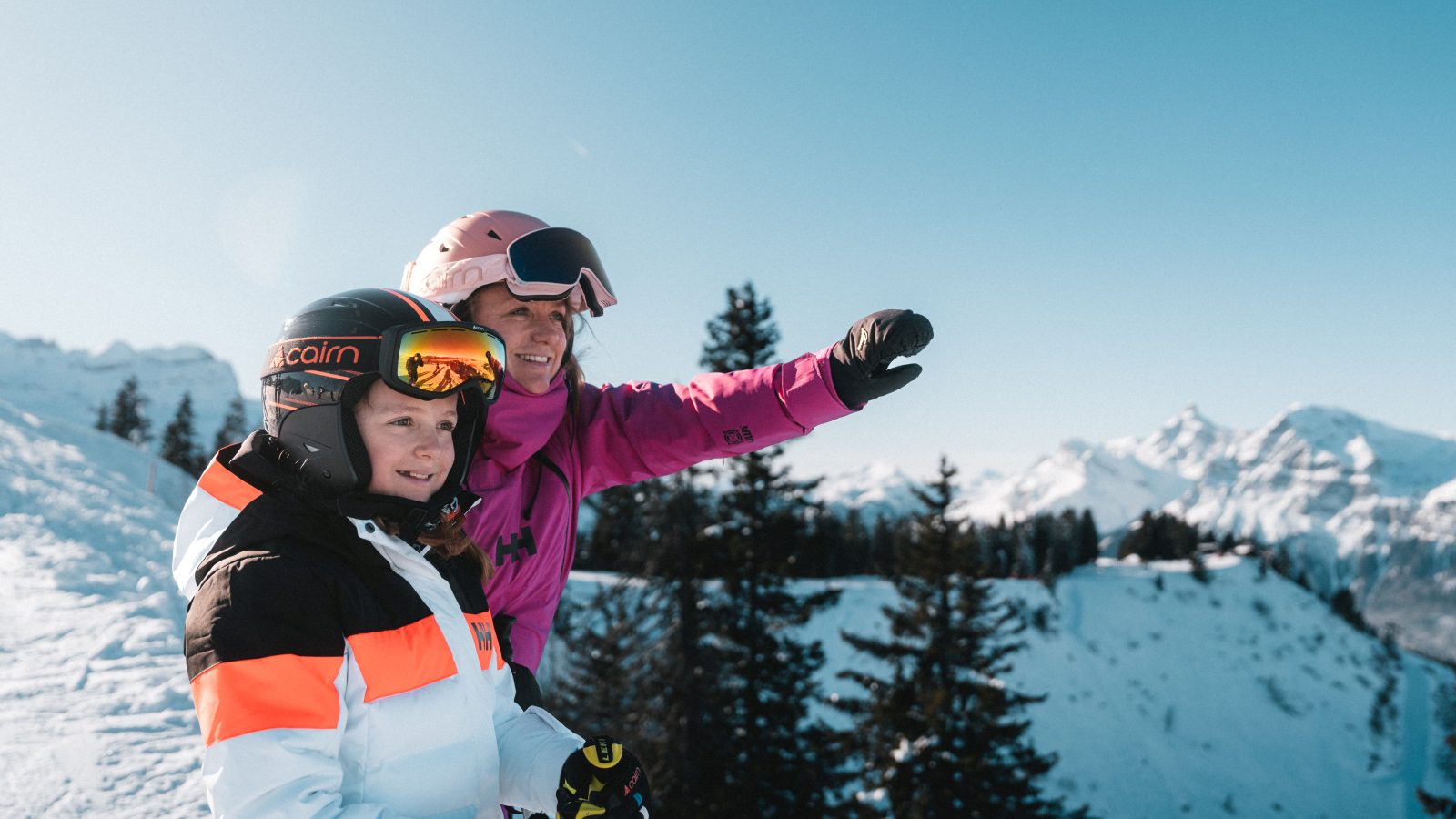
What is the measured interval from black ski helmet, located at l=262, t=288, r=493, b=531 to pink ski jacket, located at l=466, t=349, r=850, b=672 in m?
0.61

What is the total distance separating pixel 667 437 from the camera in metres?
3.11

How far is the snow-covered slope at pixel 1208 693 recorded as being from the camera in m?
40.4

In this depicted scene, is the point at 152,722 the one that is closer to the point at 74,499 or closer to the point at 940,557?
the point at 74,499

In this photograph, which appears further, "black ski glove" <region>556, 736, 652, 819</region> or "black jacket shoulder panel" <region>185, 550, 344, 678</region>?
"black ski glove" <region>556, 736, 652, 819</region>

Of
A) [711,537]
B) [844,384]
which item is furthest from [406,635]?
[711,537]

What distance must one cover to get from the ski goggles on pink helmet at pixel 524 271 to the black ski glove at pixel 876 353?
1.24 m

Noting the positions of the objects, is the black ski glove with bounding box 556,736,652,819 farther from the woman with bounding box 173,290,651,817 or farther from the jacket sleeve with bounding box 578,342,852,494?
the jacket sleeve with bounding box 578,342,852,494

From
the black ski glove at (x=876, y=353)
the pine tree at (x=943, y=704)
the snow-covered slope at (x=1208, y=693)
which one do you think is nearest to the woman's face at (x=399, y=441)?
the black ski glove at (x=876, y=353)

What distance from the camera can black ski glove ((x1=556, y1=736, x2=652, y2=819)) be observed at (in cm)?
184

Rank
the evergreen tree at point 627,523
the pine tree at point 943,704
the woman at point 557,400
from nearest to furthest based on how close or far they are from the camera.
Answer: the woman at point 557,400 < the evergreen tree at point 627,523 < the pine tree at point 943,704

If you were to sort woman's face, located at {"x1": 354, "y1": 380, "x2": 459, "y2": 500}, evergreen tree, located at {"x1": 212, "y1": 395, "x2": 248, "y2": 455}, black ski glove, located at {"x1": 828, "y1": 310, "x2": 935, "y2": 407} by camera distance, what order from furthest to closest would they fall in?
evergreen tree, located at {"x1": 212, "y1": 395, "x2": 248, "y2": 455} → black ski glove, located at {"x1": 828, "y1": 310, "x2": 935, "y2": 407} → woman's face, located at {"x1": 354, "y1": 380, "x2": 459, "y2": 500}

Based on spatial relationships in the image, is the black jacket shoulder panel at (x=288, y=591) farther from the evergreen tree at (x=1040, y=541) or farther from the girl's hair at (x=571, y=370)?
the evergreen tree at (x=1040, y=541)

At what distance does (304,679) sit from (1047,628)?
5863 cm

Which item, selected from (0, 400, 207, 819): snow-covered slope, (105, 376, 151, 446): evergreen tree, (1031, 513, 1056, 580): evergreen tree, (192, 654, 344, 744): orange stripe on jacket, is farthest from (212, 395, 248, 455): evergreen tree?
(1031, 513, 1056, 580): evergreen tree
